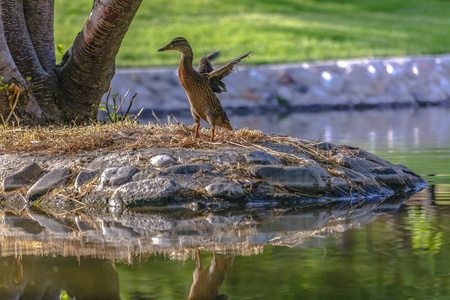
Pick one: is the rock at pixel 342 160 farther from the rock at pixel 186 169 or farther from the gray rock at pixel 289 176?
the rock at pixel 186 169

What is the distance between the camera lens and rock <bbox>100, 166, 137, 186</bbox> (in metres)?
5.41

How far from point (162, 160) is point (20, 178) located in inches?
40.7

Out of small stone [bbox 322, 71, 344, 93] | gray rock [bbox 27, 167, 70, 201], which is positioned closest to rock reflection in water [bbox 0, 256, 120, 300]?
gray rock [bbox 27, 167, 70, 201]

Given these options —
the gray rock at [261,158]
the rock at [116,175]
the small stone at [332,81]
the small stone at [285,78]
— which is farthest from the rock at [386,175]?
the small stone at [332,81]

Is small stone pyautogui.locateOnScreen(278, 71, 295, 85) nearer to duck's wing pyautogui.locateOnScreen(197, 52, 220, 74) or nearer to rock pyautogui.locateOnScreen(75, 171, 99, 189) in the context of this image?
duck's wing pyautogui.locateOnScreen(197, 52, 220, 74)

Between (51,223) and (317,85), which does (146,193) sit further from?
(317,85)

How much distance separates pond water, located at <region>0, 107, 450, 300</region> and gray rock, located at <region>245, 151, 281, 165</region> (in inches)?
22.6

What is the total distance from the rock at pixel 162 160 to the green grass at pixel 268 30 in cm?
1103

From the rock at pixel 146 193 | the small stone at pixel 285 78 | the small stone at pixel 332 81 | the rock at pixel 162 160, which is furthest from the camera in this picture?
the small stone at pixel 332 81

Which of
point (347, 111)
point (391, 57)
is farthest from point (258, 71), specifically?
point (391, 57)

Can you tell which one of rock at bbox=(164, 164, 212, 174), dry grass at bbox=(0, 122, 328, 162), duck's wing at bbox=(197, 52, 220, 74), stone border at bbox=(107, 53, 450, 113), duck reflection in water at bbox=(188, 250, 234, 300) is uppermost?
stone border at bbox=(107, 53, 450, 113)

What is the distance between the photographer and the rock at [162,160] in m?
5.52

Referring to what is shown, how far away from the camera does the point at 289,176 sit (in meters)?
5.42

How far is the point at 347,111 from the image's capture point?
15336 mm
